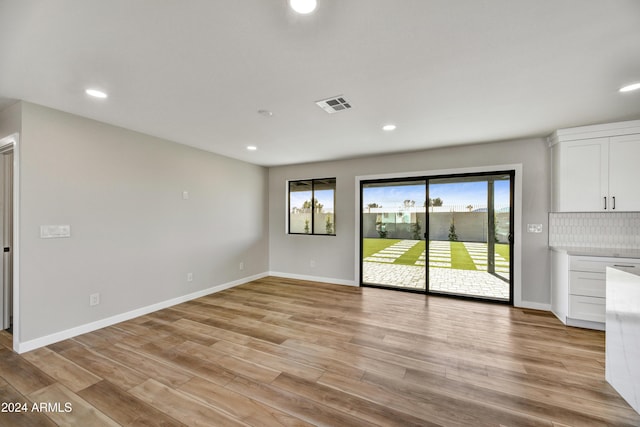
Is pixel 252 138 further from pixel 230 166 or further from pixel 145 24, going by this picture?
pixel 145 24

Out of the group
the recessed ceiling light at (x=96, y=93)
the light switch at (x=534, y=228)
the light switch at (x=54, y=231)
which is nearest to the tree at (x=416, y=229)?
the light switch at (x=534, y=228)

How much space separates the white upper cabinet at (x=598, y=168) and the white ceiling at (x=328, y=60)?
0.25m

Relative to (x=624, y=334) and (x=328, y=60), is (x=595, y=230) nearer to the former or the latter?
(x=624, y=334)

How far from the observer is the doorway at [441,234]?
4105 millimetres

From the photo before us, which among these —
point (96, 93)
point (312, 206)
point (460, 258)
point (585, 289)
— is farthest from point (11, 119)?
point (585, 289)

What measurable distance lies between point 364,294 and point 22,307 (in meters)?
4.28

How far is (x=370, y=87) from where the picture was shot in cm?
229

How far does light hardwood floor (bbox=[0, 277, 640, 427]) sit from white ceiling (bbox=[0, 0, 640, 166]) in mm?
2503

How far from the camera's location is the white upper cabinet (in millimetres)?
3113

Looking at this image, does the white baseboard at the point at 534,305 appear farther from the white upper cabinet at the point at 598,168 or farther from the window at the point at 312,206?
the window at the point at 312,206

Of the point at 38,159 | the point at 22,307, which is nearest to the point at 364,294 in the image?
the point at 22,307

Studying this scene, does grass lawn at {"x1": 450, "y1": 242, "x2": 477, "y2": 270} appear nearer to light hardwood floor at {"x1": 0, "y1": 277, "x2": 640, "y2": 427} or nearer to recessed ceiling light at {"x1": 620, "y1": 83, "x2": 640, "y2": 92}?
light hardwood floor at {"x1": 0, "y1": 277, "x2": 640, "y2": 427}

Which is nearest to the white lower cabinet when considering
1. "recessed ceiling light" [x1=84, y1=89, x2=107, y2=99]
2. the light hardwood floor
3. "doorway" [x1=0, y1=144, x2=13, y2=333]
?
the light hardwood floor

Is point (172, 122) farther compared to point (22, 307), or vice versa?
point (172, 122)
